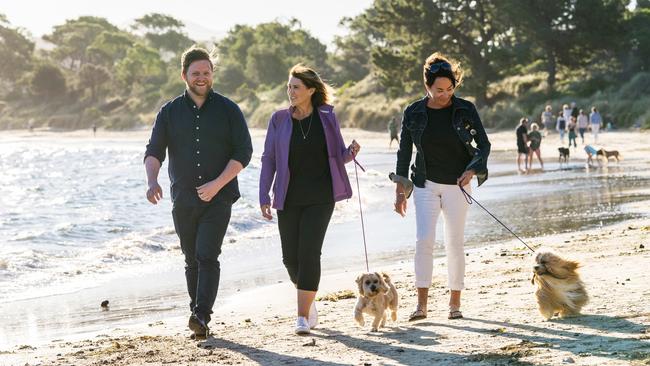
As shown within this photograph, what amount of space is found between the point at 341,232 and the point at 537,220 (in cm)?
290

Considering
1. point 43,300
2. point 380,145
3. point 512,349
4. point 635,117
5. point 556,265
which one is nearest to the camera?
point 512,349

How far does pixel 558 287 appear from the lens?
631 centimetres

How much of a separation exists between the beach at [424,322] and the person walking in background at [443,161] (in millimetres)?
372

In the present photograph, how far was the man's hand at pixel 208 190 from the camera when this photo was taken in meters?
6.39

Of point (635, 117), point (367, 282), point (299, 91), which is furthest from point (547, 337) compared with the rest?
point (635, 117)

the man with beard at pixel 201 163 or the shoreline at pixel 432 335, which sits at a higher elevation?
the man with beard at pixel 201 163

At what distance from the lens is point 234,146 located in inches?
263

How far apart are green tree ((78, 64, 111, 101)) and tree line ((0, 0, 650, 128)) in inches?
6.2

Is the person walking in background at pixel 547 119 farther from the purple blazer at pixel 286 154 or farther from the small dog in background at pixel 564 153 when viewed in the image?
the purple blazer at pixel 286 154

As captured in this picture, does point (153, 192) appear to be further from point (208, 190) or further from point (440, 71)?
point (440, 71)

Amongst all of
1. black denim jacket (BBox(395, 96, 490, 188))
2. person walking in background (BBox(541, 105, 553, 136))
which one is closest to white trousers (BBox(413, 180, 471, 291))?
black denim jacket (BBox(395, 96, 490, 188))

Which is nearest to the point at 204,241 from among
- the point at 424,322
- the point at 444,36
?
the point at 424,322

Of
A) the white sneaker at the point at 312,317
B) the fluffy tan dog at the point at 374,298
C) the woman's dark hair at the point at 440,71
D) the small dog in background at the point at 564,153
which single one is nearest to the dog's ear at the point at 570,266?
the fluffy tan dog at the point at 374,298

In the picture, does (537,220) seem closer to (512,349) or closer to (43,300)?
(43,300)
